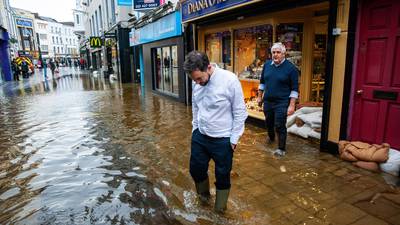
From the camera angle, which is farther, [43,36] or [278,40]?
[43,36]

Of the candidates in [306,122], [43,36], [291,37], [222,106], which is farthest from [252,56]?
[43,36]

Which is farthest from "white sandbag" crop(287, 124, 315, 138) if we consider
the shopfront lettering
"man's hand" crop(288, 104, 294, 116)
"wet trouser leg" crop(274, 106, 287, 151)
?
the shopfront lettering

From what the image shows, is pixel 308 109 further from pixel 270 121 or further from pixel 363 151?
pixel 363 151

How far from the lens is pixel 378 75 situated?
4.43 m

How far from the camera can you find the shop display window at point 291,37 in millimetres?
6812

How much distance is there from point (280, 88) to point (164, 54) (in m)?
8.56

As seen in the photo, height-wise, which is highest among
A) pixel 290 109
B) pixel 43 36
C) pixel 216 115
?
pixel 43 36

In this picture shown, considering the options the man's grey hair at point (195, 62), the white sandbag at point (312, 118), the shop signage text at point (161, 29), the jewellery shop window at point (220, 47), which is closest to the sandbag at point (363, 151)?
the white sandbag at point (312, 118)

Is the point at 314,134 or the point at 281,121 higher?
the point at 281,121

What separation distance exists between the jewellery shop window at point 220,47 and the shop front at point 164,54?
50.0 inches

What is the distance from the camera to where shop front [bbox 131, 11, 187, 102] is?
10625 millimetres

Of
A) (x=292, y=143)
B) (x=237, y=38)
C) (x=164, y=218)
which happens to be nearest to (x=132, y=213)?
(x=164, y=218)

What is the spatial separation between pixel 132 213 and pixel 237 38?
5929mm

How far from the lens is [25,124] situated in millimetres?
8102
